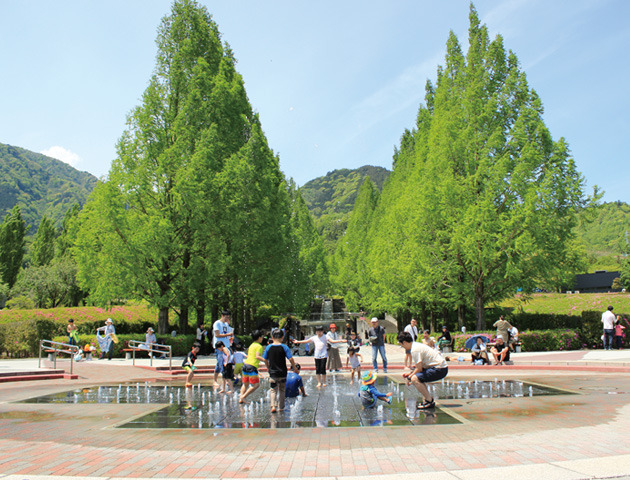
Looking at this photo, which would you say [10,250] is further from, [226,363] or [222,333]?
[226,363]

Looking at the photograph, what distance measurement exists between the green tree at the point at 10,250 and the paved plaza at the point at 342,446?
57.6 m

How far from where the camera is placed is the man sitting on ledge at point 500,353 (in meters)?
16.4

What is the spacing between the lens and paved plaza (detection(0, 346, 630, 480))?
464cm

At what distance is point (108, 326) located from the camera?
1947cm

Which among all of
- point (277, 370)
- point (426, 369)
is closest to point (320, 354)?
point (277, 370)

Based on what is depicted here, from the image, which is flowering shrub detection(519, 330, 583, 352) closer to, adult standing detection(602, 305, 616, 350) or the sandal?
adult standing detection(602, 305, 616, 350)

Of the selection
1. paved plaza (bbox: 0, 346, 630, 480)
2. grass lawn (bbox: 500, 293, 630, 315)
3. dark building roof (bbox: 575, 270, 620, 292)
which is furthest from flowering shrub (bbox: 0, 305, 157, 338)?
dark building roof (bbox: 575, 270, 620, 292)

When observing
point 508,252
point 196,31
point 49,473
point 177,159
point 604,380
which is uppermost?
point 196,31

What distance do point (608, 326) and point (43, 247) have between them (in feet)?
215

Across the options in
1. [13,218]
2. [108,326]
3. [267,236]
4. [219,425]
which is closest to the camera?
[219,425]

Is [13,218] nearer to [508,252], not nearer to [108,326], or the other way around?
[108,326]

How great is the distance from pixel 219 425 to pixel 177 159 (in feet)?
53.9

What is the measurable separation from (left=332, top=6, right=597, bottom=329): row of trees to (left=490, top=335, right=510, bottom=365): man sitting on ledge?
472 cm

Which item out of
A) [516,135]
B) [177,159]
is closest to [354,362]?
[177,159]
